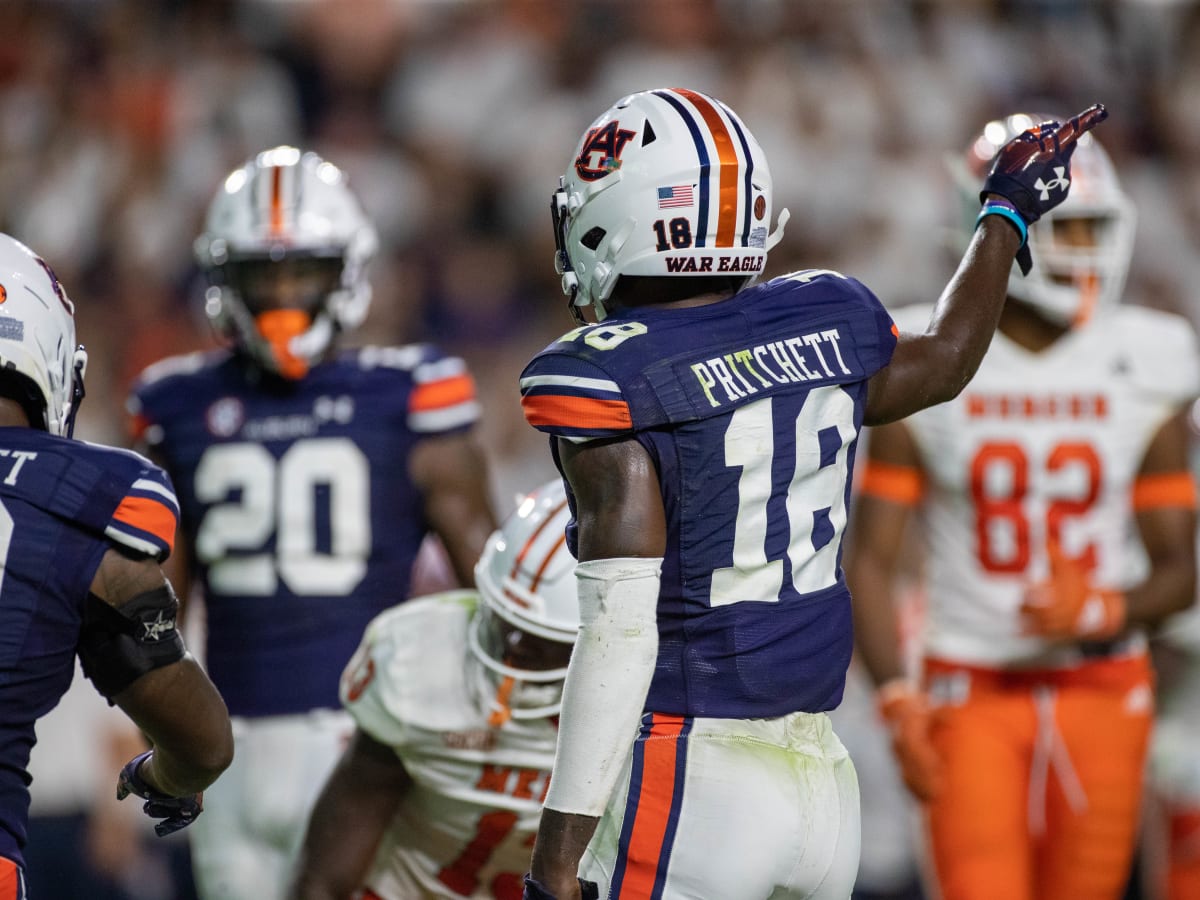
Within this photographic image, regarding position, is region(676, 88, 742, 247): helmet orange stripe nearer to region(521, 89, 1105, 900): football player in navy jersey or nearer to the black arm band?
region(521, 89, 1105, 900): football player in navy jersey

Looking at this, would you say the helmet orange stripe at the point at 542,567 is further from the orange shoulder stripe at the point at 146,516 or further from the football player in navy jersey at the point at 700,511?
the orange shoulder stripe at the point at 146,516

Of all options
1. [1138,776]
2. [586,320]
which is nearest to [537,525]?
[586,320]

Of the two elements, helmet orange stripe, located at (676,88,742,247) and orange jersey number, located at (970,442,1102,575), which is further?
orange jersey number, located at (970,442,1102,575)

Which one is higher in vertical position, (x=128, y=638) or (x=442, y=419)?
(x=128, y=638)

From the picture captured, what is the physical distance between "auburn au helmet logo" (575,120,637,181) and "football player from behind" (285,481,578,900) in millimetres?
685

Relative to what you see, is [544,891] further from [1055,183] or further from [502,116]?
[502,116]

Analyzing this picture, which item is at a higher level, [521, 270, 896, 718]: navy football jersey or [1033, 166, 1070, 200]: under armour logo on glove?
[1033, 166, 1070, 200]: under armour logo on glove

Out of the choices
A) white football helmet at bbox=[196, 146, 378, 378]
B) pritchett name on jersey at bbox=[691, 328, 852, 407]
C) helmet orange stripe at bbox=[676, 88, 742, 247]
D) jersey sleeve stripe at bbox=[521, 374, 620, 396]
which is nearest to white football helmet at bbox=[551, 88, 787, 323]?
helmet orange stripe at bbox=[676, 88, 742, 247]

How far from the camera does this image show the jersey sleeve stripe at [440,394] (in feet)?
12.8

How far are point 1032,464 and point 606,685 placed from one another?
6.65 feet

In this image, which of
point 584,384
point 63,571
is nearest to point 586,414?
point 584,384

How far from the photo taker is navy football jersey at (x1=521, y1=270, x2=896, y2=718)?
229 centimetres

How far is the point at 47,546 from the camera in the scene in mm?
2102

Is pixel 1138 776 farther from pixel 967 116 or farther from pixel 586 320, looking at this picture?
pixel 967 116
